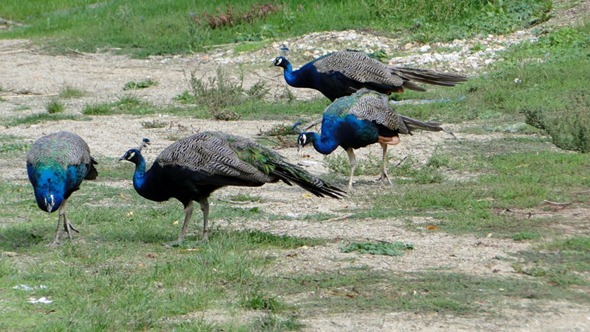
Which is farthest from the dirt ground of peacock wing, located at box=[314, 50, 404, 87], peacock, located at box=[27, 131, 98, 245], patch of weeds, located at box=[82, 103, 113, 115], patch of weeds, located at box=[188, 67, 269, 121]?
peacock, located at box=[27, 131, 98, 245]

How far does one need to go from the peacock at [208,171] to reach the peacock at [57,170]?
0.46m

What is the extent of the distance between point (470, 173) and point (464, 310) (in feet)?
14.3

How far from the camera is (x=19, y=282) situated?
21.7 ft

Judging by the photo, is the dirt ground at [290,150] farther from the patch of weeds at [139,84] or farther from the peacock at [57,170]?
the peacock at [57,170]

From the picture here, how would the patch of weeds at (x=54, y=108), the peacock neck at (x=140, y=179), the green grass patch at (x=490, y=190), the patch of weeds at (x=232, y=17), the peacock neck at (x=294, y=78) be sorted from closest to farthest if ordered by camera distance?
the peacock neck at (x=140, y=179)
the green grass patch at (x=490, y=190)
the peacock neck at (x=294, y=78)
the patch of weeds at (x=54, y=108)
the patch of weeds at (x=232, y=17)

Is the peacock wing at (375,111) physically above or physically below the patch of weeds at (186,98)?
above

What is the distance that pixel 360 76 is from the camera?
11789mm

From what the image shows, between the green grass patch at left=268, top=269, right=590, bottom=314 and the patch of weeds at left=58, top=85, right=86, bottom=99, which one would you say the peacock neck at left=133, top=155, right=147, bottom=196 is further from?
the patch of weeds at left=58, top=85, right=86, bottom=99

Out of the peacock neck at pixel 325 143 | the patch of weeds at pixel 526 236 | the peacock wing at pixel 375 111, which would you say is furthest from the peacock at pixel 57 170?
the patch of weeds at pixel 526 236

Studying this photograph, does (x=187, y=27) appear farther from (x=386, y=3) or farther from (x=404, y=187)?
(x=404, y=187)

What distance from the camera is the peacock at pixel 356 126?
962 centimetres

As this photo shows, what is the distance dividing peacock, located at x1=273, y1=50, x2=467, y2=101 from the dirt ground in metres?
0.61

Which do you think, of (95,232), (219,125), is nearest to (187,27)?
(219,125)

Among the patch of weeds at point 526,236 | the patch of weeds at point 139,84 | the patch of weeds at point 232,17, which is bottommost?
the patch of weeds at point 139,84
